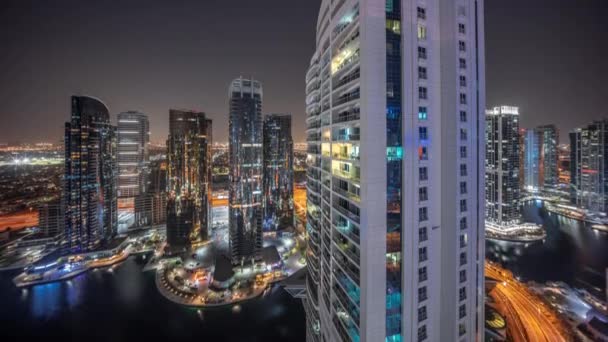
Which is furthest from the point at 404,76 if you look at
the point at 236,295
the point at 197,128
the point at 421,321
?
the point at 197,128

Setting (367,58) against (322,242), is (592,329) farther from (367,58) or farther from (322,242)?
(367,58)

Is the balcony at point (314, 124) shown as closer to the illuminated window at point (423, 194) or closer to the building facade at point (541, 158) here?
the illuminated window at point (423, 194)

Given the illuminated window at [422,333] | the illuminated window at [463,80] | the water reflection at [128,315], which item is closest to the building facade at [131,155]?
the water reflection at [128,315]

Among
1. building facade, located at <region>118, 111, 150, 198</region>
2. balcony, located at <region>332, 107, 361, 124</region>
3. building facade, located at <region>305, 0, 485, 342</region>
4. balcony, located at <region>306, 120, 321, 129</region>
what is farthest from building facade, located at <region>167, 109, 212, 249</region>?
balcony, located at <region>332, 107, 361, 124</region>

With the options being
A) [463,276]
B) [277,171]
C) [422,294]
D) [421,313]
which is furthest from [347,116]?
[277,171]

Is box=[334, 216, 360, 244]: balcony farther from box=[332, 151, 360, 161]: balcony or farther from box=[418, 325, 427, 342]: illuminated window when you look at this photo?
box=[418, 325, 427, 342]: illuminated window

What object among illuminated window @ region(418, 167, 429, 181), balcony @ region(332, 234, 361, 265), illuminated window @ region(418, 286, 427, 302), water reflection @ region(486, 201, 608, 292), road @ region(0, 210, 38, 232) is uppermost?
illuminated window @ region(418, 167, 429, 181)
